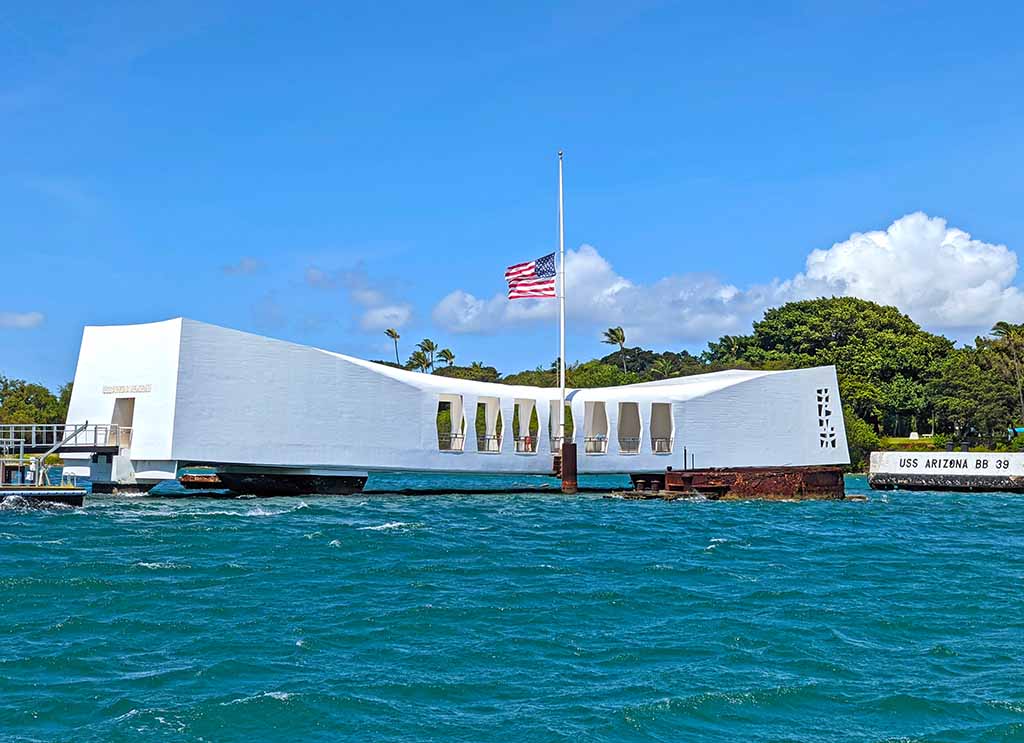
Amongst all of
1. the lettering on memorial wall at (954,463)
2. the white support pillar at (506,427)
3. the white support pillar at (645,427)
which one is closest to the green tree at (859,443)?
the lettering on memorial wall at (954,463)

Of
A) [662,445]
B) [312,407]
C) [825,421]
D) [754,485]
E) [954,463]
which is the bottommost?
[754,485]

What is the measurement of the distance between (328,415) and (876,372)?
54242 millimetres

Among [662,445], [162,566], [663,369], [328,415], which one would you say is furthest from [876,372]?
[162,566]

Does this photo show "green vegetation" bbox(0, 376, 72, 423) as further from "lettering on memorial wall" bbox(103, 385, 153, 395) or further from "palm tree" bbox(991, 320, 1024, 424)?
"palm tree" bbox(991, 320, 1024, 424)

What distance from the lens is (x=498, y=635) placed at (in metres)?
14.4

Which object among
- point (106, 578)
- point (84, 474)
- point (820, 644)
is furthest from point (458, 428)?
point (820, 644)

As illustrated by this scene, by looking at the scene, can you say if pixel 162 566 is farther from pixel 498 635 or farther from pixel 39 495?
pixel 39 495

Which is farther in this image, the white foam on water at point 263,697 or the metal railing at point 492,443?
the metal railing at point 492,443

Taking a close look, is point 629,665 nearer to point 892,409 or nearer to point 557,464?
point 557,464

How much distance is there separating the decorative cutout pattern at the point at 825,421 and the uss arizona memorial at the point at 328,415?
1.72 meters

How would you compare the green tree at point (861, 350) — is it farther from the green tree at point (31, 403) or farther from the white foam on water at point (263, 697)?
the white foam on water at point (263, 697)

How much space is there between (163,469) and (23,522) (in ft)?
27.8

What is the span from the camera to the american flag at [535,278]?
39781 mm

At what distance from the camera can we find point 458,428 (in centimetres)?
4406
